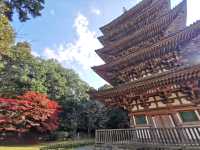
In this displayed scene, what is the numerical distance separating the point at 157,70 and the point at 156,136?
406 cm

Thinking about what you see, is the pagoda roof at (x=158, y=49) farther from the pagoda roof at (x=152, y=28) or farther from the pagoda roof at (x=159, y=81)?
the pagoda roof at (x=159, y=81)

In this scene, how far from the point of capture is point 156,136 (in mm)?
8383

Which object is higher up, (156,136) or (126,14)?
(126,14)

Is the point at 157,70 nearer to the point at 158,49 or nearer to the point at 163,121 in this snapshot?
the point at 158,49

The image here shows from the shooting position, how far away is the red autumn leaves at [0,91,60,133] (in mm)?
22516

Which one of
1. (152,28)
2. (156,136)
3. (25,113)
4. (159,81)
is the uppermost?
(152,28)

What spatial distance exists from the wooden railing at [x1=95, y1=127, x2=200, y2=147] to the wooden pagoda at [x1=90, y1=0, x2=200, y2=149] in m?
0.58

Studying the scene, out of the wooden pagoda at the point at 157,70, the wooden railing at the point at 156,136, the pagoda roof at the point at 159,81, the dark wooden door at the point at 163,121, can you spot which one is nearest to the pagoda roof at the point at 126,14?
the wooden pagoda at the point at 157,70

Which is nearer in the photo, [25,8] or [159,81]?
[25,8]

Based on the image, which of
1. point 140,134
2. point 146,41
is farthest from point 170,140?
point 146,41

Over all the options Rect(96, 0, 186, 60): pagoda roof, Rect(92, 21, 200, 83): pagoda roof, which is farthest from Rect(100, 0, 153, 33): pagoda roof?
Rect(92, 21, 200, 83): pagoda roof

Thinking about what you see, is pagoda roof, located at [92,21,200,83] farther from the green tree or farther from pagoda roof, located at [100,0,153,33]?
the green tree

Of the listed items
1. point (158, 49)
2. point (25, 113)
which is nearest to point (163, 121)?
point (158, 49)

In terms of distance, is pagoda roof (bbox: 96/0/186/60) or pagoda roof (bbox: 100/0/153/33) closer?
pagoda roof (bbox: 96/0/186/60)
